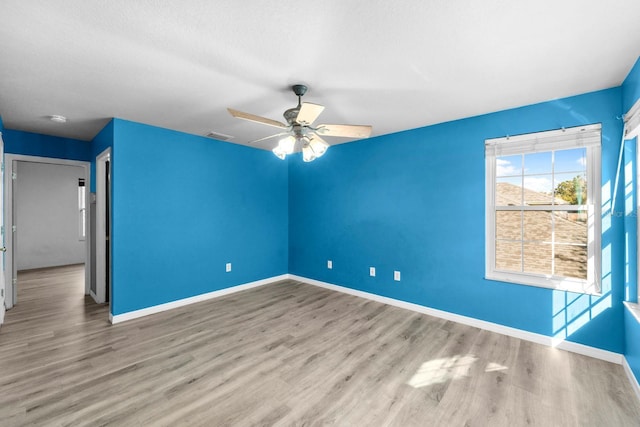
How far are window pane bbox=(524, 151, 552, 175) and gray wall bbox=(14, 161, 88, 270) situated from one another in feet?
28.1

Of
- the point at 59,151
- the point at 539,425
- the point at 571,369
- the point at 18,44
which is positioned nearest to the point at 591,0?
the point at 539,425

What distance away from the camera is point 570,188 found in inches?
106

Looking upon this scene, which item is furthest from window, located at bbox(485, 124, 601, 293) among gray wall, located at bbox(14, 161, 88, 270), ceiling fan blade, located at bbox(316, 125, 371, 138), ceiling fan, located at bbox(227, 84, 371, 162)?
gray wall, located at bbox(14, 161, 88, 270)

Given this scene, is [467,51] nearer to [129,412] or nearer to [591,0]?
[591,0]

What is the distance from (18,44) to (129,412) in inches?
97.1

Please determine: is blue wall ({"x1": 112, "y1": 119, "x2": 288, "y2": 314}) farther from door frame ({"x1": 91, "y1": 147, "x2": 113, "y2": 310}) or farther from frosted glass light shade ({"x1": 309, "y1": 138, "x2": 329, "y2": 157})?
frosted glass light shade ({"x1": 309, "y1": 138, "x2": 329, "y2": 157})

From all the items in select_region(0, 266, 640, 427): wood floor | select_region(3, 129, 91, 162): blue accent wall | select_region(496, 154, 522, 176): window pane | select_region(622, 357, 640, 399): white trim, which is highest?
select_region(3, 129, 91, 162): blue accent wall

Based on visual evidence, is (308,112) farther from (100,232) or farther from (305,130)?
(100,232)

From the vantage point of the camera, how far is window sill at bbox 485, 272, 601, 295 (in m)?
2.56

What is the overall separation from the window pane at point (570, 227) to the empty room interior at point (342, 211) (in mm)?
20

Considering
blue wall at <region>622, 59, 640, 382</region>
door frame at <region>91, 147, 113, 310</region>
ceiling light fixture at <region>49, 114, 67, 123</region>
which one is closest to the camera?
blue wall at <region>622, 59, 640, 382</region>

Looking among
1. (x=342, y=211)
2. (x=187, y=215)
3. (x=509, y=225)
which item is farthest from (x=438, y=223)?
(x=187, y=215)

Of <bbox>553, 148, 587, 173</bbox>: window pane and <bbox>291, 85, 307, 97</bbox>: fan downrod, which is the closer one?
<bbox>291, 85, 307, 97</bbox>: fan downrod

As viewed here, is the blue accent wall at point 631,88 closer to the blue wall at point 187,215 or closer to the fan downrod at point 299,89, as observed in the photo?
the fan downrod at point 299,89
